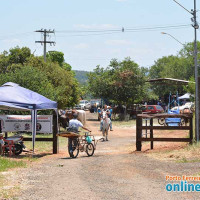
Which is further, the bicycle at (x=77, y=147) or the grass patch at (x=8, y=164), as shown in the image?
the bicycle at (x=77, y=147)

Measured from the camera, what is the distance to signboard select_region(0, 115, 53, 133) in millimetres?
19938

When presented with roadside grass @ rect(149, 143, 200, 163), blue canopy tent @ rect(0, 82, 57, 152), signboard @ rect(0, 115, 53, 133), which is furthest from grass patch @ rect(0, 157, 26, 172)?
roadside grass @ rect(149, 143, 200, 163)

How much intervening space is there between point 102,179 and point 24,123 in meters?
8.81

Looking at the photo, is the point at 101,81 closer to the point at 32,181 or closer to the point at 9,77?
the point at 9,77

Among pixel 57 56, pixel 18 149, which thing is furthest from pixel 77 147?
pixel 57 56

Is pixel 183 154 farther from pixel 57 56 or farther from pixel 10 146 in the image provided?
pixel 57 56

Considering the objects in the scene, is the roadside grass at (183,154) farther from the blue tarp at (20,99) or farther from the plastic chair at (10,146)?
the plastic chair at (10,146)

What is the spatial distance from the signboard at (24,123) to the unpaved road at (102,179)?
3779 millimetres

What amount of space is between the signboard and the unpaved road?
12.4 feet

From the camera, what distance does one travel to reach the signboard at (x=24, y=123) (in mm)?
19938

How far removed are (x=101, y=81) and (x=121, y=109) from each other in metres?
4.29

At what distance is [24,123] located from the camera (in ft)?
65.6

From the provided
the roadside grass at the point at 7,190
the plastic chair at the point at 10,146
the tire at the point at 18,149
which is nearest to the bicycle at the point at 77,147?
the tire at the point at 18,149

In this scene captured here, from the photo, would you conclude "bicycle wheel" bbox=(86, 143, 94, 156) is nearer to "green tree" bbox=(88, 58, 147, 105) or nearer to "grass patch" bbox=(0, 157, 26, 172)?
"grass patch" bbox=(0, 157, 26, 172)
